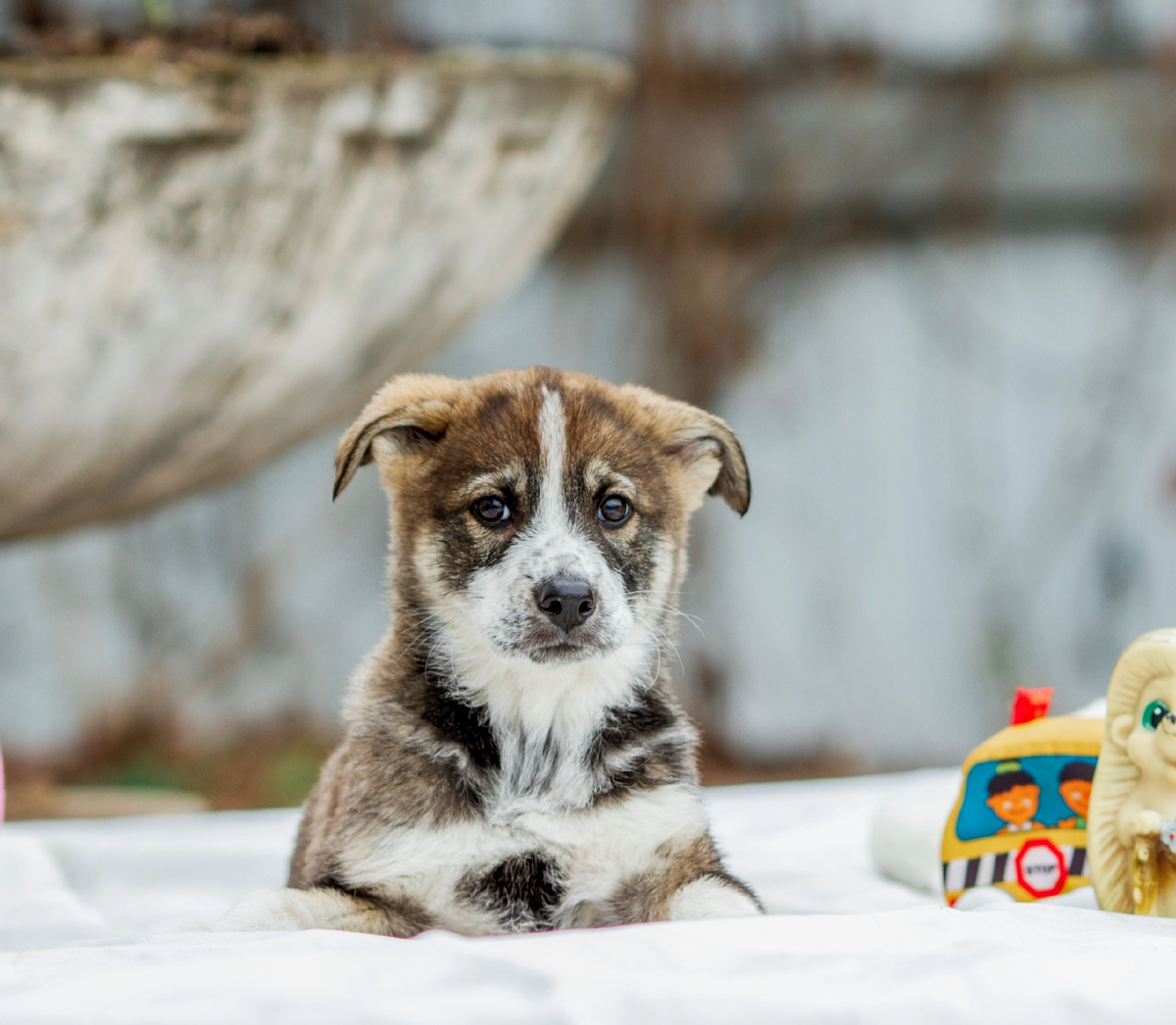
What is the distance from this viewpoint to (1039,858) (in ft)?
8.00

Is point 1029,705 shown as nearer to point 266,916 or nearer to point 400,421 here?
point 400,421

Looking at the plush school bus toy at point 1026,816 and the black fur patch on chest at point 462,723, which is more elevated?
the black fur patch on chest at point 462,723

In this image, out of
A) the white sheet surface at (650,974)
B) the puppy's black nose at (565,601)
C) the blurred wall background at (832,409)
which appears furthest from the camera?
the blurred wall background at (832,409)

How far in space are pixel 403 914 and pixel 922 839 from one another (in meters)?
1.15

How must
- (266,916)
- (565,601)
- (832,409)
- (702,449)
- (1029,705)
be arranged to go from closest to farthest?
(266,916) < (565,601) < (1029,705) < (702,449) < (832,409)

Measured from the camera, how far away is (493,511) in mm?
2412

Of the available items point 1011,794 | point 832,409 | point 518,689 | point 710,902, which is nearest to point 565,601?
point 518,689

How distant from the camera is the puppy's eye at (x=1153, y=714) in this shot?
2158 mm

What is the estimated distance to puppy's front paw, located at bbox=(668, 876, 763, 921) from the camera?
2.15 meters

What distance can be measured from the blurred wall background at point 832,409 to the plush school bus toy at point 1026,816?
3.76m

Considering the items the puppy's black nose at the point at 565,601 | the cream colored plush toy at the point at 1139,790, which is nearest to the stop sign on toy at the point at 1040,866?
the cream colored plush toy at the point at 1139,790

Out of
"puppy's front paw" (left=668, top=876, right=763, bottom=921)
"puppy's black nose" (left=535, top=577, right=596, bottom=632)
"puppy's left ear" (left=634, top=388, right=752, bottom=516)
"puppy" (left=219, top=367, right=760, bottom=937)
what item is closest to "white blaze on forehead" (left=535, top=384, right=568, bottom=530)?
"puppy" (left=219, top=367, right=760, bottom=937)

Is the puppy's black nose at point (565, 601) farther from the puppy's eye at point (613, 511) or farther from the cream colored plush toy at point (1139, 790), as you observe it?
the cream colored plush toy at point (1139, 790)

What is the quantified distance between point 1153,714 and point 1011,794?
0.35m
